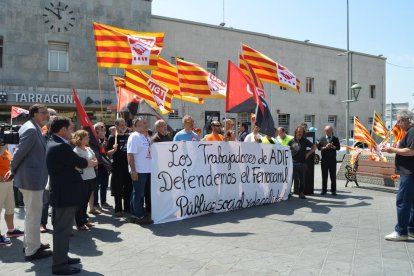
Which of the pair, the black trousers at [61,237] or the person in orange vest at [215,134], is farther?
the person in orange vest at [215,134]

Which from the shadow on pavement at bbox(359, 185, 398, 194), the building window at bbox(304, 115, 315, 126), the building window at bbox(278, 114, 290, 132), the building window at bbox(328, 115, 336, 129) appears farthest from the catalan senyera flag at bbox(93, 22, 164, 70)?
the building window at bbox(328, 115, 336, 129)

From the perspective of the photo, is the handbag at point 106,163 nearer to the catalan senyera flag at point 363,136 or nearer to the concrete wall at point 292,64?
the catalan senyera flag at point 363,136

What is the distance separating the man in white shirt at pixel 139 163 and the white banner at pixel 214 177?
14 centimetres

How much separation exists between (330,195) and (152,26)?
1782cm

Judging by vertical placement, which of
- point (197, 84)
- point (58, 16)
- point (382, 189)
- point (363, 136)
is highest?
point (58, 16)

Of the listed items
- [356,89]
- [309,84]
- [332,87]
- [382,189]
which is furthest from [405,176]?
[332,87]

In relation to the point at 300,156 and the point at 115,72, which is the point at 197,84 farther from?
the point at 115,72

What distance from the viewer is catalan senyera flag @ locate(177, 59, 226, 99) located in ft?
37.7

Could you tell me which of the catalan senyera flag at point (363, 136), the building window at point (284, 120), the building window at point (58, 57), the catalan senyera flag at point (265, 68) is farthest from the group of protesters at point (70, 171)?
the building window at point (284, 120)

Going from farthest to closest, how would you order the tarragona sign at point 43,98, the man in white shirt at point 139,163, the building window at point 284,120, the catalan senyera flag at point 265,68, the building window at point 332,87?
the building window at point 332,87, the building window at point 284,120, the tarragona sign at point 43,98, the catalan senyera flag at point 265,68, the man in white shirt at point 139,163

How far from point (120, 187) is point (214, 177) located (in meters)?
1.85

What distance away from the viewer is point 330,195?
11086 mm

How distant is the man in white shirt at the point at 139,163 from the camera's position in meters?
7.32

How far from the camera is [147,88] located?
11594 mm
